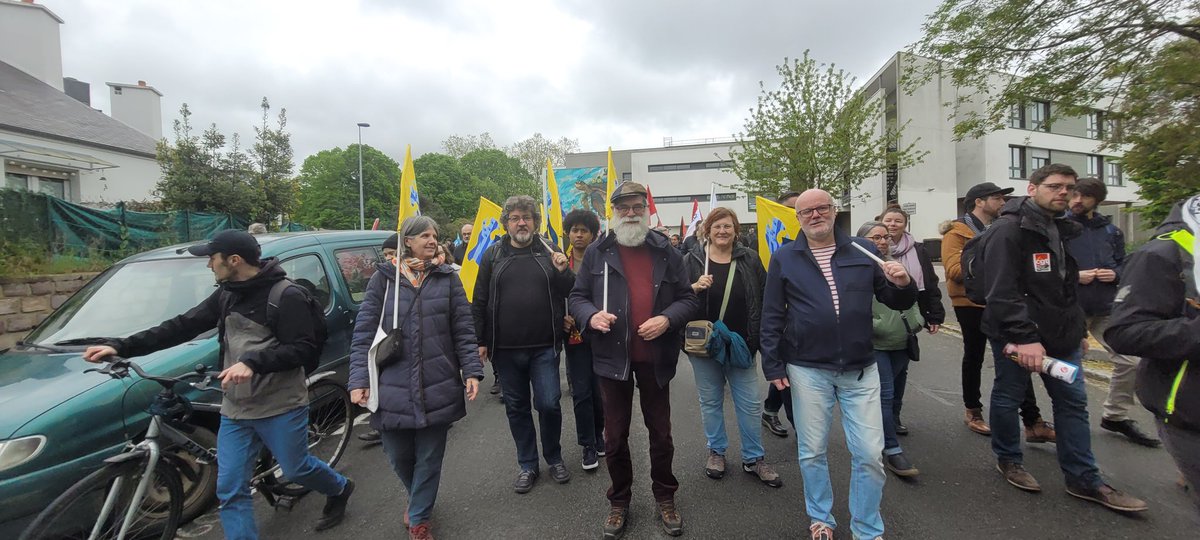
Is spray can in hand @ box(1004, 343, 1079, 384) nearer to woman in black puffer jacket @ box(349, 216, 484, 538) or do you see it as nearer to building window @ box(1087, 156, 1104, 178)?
woman in black puffer jacket @ box(349, 216, 484, 538)

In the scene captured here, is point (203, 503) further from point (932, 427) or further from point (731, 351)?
point (932, 427)

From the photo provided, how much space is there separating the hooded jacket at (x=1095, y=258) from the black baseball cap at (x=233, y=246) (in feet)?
19.0

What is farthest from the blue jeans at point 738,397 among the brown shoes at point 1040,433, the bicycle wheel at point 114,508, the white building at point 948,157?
the white building at point 948,157

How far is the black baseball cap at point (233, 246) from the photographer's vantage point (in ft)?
8.25

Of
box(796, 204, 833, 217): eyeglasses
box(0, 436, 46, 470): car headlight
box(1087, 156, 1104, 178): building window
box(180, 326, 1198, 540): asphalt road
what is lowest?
box(180, 326, 1198, 540): asphalt road

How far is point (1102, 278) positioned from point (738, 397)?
3171mm

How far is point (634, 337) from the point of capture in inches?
110

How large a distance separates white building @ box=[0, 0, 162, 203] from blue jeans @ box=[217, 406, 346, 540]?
19.5 m

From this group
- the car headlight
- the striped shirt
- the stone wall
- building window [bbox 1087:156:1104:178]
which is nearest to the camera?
the car headlight

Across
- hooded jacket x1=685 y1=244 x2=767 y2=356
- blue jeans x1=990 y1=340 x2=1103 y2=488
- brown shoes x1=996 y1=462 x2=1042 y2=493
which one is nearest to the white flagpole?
hooded jacket x1=685 y1=244 x2=767 y2=356

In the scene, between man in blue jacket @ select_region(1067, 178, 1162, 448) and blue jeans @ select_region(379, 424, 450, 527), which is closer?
blue jeans @ select_region(379, 424, 450, 527)

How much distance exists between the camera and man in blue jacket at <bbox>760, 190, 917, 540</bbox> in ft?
8.05

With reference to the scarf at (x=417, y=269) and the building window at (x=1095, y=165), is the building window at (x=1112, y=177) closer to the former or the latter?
the building window at (x=1095, y=165)

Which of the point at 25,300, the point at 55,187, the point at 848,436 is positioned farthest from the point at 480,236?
the point at 55,187
